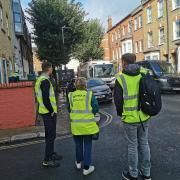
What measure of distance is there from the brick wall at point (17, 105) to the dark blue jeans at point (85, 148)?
459cm

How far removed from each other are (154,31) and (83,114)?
99.3 ft

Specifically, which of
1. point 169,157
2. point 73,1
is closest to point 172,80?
point 169,157

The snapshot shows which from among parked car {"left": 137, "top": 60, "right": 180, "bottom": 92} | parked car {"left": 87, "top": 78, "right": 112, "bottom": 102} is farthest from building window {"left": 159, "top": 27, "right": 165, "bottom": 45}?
parked car {"left": 87, "top": 78, "right": 112, "bottom": 102}

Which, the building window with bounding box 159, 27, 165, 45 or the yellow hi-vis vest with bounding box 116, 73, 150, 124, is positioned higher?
the building window with bounding box 159, 27, 165, 45

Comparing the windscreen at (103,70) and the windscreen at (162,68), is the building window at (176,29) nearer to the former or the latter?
the windscreen at (103,70)

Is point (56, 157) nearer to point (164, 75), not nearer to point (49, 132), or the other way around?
point (49, 132)

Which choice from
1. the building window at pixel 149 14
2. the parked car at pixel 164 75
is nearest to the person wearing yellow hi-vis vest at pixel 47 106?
the parked car at pixel 164 75

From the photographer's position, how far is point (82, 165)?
17.2ft

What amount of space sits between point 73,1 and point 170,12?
1117cm

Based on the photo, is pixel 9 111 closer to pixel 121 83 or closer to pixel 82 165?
pixel 82 165

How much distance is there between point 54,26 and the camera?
30.4 m

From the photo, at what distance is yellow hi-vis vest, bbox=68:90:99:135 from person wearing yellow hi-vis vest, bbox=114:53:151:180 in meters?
0.77

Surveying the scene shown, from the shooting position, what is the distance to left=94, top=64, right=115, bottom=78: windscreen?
83.0 feet

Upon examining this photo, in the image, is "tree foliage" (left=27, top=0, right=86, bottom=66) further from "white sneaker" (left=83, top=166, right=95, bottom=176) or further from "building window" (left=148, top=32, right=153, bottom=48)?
"white sneaker" (left=83, top=166, right=95, bottom=176)
